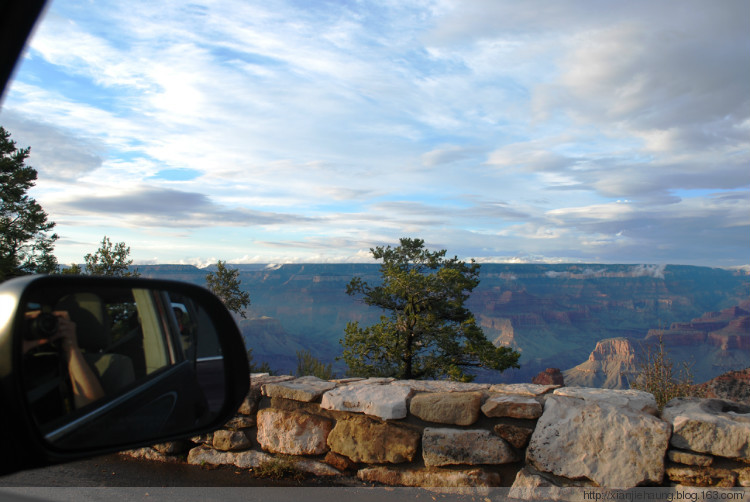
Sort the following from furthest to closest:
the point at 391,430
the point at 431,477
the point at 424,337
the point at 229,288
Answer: the point at 229,288 → the point at 424,337 → the point at 391,430 → the point at 431,477

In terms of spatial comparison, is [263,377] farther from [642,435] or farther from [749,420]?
[749,420]

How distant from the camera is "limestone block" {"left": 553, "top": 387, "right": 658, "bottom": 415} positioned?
3.53 meters

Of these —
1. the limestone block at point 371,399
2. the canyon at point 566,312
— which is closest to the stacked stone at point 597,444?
the limestone block at point 371,399

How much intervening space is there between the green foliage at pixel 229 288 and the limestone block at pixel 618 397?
17879mm

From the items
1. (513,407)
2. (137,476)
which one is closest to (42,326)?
(513,407)

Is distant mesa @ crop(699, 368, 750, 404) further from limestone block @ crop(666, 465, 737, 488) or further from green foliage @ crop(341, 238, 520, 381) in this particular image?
green foliage @ crop(341, 238, 520, 381)

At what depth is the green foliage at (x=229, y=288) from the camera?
2031 centimetres

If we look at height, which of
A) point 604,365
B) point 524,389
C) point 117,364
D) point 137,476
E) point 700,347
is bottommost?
point 604,365

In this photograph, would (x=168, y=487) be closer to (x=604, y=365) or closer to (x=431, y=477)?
(x=431, y=477)

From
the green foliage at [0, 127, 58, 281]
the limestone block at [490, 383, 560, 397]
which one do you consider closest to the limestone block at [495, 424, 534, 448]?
the limestone block at [490, 383, 560, 397]

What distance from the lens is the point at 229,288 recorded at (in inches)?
819

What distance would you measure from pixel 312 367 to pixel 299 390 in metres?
5.03

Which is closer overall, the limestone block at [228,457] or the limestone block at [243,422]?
the limestone block at [228,457]

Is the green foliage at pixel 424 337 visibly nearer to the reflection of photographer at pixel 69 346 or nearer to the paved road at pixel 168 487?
the paved road at pixel 168 487
